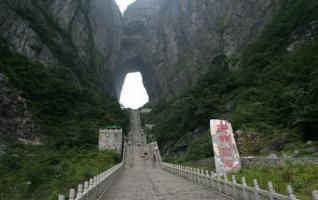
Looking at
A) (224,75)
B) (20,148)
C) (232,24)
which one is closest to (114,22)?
(232,24)

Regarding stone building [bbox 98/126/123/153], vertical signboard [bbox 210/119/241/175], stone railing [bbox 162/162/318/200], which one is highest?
stone building [bbox 98/126/123/153]

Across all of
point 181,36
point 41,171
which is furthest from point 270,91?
point 181,36

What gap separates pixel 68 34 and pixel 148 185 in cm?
5702

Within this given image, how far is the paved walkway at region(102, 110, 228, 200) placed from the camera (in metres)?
11.0

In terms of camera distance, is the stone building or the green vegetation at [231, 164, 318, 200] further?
the stone building

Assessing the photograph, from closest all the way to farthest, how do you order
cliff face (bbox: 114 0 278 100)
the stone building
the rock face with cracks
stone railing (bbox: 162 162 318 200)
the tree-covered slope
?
stone railing (bbox: 162 162 318 200) → the tree-covered slope → the stone building → the rock face with cracks → cliff face (bbox: 114 0 278 100)

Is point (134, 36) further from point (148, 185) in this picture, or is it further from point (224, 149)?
point (148, 185)

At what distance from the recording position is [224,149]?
1681 cm

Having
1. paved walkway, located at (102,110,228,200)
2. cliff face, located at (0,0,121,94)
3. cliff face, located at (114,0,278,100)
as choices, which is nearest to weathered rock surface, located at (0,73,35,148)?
paved walkway, located at (102,110,228,200)

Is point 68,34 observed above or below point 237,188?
above

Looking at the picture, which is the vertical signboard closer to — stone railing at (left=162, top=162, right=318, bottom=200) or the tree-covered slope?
stone railing at (left=162, top=162, right=318, bottom=200)

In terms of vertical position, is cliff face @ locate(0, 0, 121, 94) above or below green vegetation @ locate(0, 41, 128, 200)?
above

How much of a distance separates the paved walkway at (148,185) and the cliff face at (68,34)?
55.4 feet

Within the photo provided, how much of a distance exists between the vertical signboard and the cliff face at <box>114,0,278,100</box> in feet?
96.4
